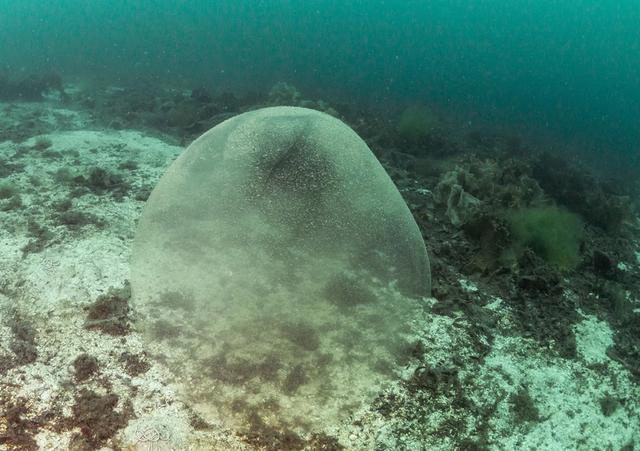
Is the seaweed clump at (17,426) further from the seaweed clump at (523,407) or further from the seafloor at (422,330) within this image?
the seaweed clump at (523,407)

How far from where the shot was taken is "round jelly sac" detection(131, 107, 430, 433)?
3.26 metres

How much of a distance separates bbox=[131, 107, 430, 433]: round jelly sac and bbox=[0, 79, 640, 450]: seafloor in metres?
0.26

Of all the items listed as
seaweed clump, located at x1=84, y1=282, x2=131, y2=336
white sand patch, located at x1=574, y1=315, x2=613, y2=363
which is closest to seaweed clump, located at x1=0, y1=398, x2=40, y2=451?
seaweed clump, located at x1=84, y1=282, x2=131, y2=336

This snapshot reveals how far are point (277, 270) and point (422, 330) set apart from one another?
160cm

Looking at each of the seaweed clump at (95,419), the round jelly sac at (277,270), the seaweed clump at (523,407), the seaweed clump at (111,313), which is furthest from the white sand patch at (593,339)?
the seaweed clump at (111,313)

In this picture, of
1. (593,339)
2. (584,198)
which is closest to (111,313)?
(593,339)

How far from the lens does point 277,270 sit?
11.0 ft

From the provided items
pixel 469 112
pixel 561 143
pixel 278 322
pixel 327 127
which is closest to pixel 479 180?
pixel 327 127

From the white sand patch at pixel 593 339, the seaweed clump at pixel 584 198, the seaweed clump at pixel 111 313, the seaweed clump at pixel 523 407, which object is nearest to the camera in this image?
the seaweed clump at pixel 523 407

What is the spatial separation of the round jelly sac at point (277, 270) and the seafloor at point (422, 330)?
0.26m

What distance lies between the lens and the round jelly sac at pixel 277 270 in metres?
3.26

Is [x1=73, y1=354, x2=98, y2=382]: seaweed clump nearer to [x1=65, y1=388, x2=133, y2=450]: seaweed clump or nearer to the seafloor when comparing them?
the seafloor

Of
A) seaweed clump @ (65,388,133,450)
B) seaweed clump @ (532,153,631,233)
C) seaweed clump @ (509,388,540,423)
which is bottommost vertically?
seaweed clump @ (532,153,631,233)

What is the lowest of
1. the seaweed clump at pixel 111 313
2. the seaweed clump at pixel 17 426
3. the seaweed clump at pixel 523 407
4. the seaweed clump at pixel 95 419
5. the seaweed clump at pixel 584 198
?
the seaweed clump at pixel 584 198
